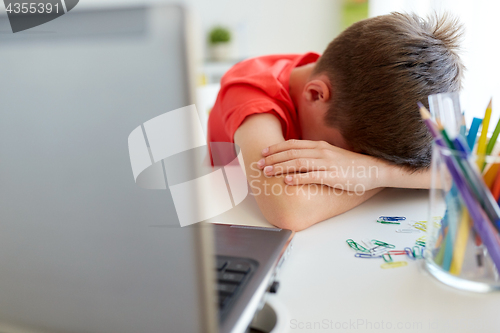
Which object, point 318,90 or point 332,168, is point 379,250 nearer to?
point 332,168

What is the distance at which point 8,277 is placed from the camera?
198 mm

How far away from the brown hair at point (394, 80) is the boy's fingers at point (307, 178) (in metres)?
0.11

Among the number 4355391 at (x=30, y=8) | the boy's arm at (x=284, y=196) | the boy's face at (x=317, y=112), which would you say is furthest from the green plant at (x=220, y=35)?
the number 4355391 at (x=30, y=8)

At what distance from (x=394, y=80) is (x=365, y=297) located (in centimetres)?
35

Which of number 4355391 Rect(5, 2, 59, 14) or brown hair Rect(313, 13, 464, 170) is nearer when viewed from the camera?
number 4355391 Rect(5, 2, 59, 14)

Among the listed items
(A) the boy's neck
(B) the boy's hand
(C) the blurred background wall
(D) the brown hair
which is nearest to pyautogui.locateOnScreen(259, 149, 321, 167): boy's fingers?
(B) the boy's hand

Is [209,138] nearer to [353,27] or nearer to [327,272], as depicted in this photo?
[353,27]

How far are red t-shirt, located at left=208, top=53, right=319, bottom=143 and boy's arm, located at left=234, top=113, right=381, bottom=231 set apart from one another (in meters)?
0.05

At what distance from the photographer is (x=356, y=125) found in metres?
0.60

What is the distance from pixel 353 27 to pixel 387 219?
341 millimetres

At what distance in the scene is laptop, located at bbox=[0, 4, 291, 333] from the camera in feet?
0.48

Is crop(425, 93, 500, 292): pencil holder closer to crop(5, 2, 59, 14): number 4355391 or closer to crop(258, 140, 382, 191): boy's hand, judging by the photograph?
crop(258, 140, 382, 191): boy's hand

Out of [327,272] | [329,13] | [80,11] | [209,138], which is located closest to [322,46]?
[329,13]

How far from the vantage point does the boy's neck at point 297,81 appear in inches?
29.3
